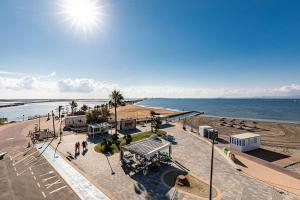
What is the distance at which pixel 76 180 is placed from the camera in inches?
779

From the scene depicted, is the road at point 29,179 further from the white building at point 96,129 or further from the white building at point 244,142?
the white building at point 244,142

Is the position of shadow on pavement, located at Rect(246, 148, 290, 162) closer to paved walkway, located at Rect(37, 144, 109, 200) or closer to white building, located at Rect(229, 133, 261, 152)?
white building, located at Rect(229, 133, 261, 152)

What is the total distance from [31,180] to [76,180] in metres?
5.07

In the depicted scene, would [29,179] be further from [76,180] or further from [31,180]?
[76,180]

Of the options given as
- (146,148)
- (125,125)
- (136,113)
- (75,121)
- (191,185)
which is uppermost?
(146,148)

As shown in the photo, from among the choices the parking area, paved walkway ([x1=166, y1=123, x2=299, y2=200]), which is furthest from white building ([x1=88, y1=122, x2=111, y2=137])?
paved walkway ([x1=166, y1=123, x2=299, y2=200])

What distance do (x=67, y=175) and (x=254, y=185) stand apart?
2049cm

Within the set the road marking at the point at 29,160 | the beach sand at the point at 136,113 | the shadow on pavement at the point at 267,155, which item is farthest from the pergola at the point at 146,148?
the beach sand at the point at 136,113

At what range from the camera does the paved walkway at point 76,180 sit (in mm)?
16828

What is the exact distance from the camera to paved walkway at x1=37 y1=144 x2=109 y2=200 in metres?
16.8

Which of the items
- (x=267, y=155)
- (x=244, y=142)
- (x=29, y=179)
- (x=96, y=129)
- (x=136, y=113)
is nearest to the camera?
(x=29, y=179)

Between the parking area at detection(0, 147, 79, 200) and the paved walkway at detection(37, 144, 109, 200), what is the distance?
479 millimetres

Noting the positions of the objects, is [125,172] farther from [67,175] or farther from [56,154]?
[56,154]

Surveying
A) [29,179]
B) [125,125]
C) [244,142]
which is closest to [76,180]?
[29,179]
